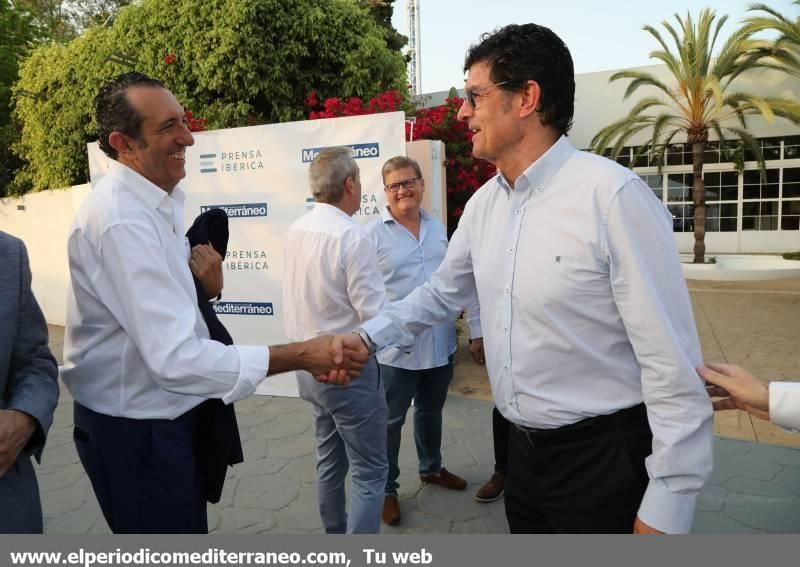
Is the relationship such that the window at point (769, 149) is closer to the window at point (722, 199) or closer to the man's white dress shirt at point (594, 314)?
the window at point (722, 199)

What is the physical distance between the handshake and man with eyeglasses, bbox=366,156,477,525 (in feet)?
3.46

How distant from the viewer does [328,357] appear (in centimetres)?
229

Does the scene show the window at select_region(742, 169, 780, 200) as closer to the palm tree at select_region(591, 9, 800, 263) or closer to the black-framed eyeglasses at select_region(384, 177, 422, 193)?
the palm tree at select_region(591, 9, 800, 263)

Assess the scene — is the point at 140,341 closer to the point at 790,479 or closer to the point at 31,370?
the point at 31,370

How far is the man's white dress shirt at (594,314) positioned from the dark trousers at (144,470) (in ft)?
3.31

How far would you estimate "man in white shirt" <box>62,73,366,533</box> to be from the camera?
5.52ft

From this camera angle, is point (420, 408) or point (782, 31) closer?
point (420, 408)

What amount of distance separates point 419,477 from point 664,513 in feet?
8.52

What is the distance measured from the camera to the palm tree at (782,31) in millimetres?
14273

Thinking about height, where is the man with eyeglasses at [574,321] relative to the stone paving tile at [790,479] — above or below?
above

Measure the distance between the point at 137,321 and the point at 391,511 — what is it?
2.21 metres

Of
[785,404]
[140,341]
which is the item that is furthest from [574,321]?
[140,341]

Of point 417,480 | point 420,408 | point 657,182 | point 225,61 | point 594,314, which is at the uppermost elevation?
point 225,61

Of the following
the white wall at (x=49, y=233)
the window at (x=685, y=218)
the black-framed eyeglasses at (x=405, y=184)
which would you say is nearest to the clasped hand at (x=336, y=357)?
the black-framed eyeglasses at (x=405, y=184)
